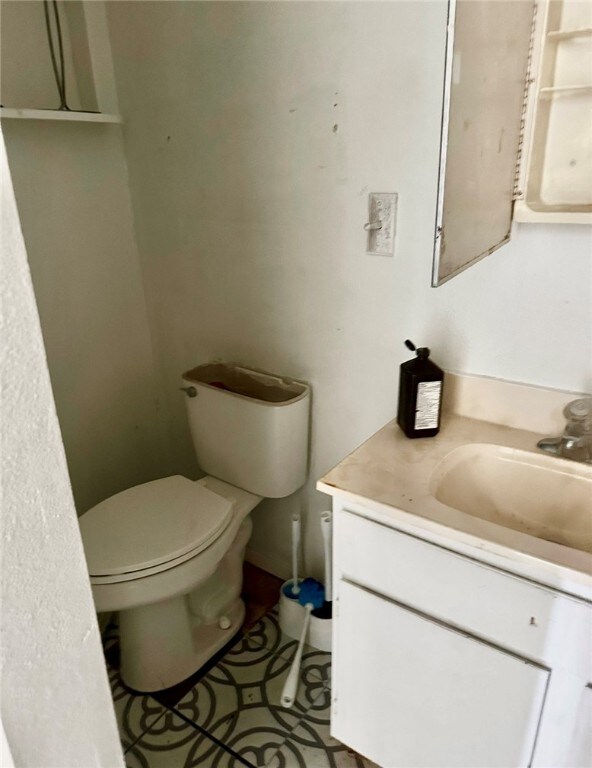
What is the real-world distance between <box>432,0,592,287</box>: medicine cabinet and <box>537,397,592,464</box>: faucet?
0.33 metres

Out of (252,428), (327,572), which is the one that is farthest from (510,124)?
(327,572)

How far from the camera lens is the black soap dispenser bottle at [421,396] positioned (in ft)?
3.82

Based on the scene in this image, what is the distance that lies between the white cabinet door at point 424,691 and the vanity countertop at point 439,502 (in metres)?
0.18

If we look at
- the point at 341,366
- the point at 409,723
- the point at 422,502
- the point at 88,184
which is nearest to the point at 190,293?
the point at 88,184

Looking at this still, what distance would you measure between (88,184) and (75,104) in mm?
214

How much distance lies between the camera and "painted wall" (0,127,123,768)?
0.50 m

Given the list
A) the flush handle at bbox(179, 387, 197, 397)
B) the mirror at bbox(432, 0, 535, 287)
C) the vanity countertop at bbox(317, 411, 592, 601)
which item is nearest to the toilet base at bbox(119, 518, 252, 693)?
the flush handle at bbox(179, 387, 197, 397)

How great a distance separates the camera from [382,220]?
50.1 inches

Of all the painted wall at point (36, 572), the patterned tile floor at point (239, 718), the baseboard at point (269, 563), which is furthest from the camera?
the baseboard at point (269, 563)

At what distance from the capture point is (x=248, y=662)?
161 cm

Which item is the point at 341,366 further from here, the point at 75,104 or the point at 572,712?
the point at 75,104

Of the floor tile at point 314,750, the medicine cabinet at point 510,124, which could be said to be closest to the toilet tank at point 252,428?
the floor tile at point 314,750

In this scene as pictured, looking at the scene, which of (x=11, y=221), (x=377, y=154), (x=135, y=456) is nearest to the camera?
(x=11, y=221)

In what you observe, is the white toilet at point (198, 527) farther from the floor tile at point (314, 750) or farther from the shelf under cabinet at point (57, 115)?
the shelf under cabinet at point (57, 115)
